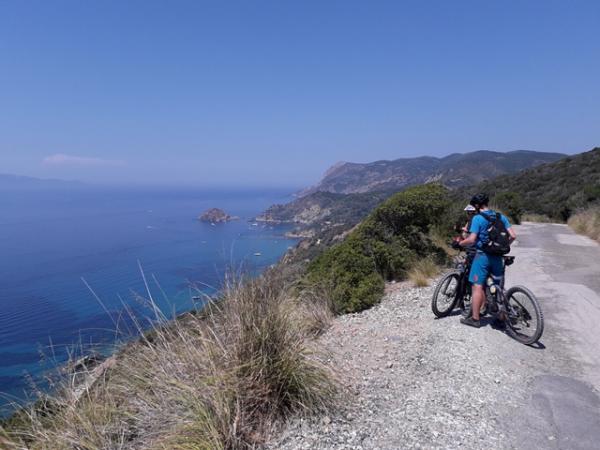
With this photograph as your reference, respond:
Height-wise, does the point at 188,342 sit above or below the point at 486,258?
below

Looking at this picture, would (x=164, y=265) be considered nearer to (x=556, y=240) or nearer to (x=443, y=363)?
(x=556, y=240)

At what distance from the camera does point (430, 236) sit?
10.6m

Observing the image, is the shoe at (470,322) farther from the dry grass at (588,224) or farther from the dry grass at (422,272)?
the dry grass at (588,224)

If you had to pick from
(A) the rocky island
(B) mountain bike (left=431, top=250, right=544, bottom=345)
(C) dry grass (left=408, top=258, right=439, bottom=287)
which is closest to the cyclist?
(B) mountain bike (left=431, top=250, right=544, bottom=345)

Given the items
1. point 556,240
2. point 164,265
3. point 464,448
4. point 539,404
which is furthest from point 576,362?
point 164,265

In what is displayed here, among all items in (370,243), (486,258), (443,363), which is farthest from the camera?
(370,243)

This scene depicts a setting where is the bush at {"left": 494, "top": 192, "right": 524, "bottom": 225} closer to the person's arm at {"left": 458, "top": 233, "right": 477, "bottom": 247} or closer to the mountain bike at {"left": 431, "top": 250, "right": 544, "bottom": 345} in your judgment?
the mountain bike at {"left": 431, "top": 250, "right": 544, "bottom": 345}

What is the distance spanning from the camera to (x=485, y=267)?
198 inches

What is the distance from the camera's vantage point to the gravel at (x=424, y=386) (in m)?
2.91

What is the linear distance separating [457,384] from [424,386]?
13.5 inches

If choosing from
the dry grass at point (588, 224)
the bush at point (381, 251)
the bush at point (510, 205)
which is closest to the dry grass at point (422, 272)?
the bush at point (381, 251)

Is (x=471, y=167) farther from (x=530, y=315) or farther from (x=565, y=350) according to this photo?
(x=565, y=350)

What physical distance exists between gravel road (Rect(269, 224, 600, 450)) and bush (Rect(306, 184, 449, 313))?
0.89 m

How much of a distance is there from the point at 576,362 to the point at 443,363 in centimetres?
159
